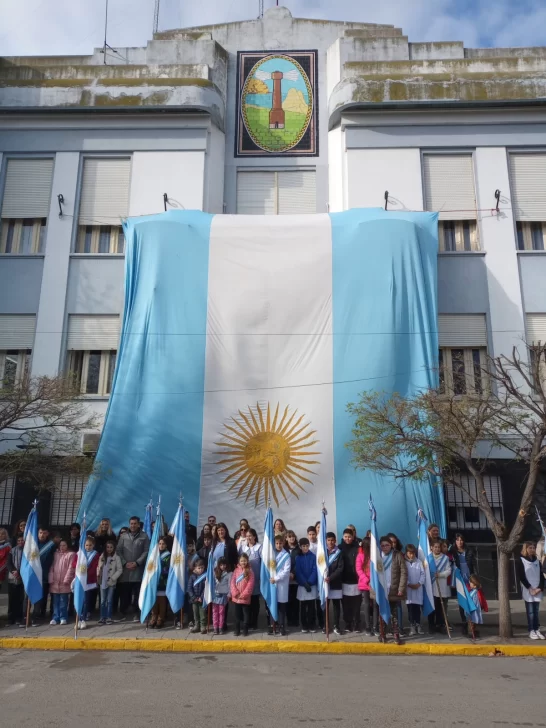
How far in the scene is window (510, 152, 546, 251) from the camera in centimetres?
1652

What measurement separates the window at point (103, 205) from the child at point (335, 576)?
1020 cm

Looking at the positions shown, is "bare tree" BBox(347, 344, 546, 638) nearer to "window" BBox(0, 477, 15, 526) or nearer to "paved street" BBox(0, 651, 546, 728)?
"paved street" BBox(0, 651, 546, 728)

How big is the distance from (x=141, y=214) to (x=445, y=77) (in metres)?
9.11

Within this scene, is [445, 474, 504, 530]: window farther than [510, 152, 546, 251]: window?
No

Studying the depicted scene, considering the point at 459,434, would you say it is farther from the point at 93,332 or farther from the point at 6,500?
the point at 6,500

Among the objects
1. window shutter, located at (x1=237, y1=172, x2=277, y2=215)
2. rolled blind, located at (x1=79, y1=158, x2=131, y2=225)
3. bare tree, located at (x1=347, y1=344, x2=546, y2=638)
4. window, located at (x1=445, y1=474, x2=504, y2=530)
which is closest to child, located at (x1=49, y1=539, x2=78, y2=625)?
bare tree, located at (x1=347, y1=344, x2=546, y2=638)

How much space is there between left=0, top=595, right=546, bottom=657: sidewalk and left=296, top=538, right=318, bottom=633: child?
0.22m

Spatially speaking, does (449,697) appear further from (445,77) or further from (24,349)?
(445,77)

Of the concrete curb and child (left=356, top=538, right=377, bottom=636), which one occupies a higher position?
child (left=356, top=538, right=377, bottom=636)

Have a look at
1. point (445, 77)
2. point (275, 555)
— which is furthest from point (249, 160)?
point (275, 555)

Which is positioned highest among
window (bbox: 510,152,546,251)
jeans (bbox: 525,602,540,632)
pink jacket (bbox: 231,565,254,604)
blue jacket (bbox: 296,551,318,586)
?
window (bbox: 510,152,546,251)

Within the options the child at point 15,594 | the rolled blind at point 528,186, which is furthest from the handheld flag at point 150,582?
the rolled blind at point 528,186

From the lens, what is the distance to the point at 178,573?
9.97 metres

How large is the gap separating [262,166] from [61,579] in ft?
41.6
